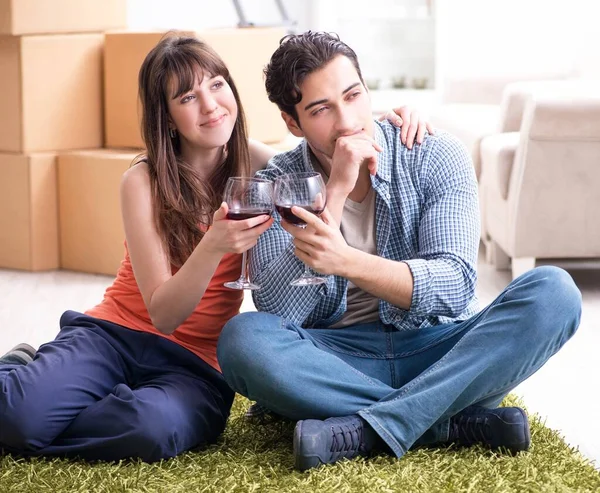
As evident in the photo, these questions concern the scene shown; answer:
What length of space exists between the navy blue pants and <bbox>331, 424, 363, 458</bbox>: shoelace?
0.28m

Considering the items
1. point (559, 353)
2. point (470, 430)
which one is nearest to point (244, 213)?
point (470, 430)

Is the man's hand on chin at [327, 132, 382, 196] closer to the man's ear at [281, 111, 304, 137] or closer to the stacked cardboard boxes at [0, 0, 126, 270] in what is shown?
the man's ear at [281, 111, 304, 137]

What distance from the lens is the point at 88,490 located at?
1774mm

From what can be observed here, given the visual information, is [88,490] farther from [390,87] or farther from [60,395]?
[390,87]

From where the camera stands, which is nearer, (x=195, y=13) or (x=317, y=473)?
(x=317, y=473)

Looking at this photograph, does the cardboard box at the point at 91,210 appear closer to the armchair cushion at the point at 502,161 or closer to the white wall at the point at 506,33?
the armchair cushion at the point at 502,161

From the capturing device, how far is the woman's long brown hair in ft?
6.70

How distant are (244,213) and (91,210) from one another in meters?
2.33

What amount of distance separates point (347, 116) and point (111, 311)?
2.08ft

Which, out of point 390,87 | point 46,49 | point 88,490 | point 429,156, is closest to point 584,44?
point 390,87

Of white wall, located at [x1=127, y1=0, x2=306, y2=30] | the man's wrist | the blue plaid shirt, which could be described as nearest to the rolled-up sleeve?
the blue plaid shirt

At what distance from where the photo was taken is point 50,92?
13.1 feet

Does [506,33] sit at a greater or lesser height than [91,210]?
greater

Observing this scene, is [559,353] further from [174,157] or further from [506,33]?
[506,33]
